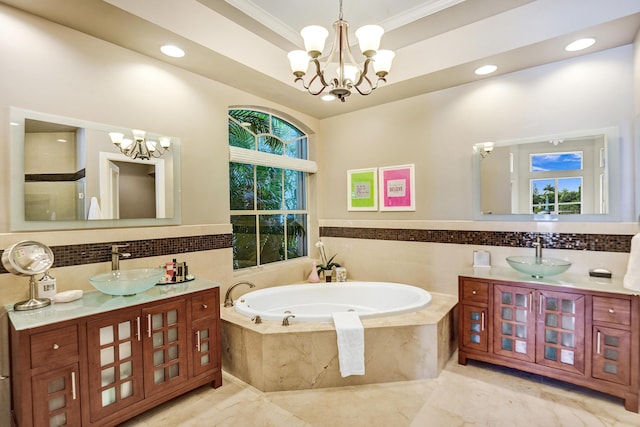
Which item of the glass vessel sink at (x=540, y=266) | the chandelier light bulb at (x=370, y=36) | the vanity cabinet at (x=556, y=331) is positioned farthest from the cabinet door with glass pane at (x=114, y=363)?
the glass vessel sink at (x=540, y=266)

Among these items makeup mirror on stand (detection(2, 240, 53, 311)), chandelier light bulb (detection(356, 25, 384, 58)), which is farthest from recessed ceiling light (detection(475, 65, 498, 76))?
makeup mirror on stand (detection(2, 240, 53, 311))

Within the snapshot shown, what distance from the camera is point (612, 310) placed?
2211mm

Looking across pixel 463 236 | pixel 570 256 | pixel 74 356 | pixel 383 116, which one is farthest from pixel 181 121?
pixel 570 256

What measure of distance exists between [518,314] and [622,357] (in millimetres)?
629

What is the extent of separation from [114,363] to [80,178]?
1.27 meters

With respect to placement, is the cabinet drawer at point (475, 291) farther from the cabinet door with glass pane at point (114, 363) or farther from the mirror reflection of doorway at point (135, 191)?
the mirror reflection of doorway at point (135, 191)

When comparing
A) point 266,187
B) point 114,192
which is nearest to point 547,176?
point 266,187

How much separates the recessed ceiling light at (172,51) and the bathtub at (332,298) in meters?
2.22

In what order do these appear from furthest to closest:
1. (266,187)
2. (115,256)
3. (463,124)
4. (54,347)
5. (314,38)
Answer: (266,187), (463,124), (115,256), (314,38), (54,347)

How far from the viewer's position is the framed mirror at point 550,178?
2584 millimetres

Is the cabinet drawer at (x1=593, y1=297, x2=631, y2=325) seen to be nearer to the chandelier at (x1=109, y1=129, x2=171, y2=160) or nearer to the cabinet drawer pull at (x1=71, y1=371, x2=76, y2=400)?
the cabinet drawer pull at (x1=71, y1=371, x2=76, y2=400)

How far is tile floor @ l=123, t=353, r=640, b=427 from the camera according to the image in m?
2.07

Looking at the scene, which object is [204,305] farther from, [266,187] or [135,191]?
[266,187]

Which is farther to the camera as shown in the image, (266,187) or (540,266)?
(266,187)
